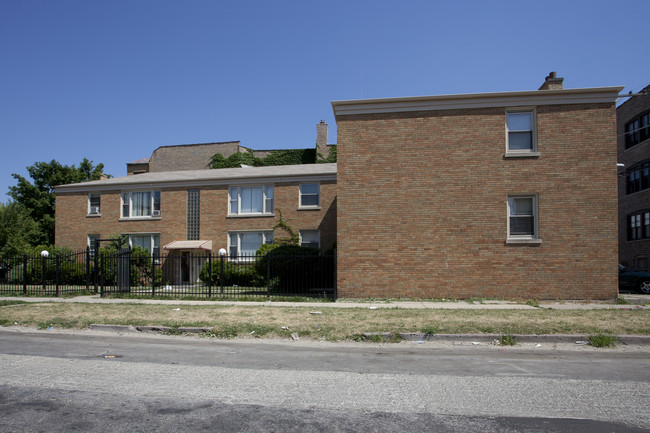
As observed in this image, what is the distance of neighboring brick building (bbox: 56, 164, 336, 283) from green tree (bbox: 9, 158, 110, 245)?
1131cm

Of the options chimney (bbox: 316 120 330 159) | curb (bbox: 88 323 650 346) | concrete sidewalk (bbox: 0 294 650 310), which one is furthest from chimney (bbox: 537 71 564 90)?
chimney (bbox: 316 120 330 159)

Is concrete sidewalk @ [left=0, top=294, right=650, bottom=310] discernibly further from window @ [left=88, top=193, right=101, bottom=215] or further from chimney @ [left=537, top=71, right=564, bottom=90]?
window @ [left=88, top=193, right=101, bottom=215]

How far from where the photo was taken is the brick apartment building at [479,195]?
597 inches

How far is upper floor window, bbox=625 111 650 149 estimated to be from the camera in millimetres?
30641

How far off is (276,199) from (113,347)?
662 inches

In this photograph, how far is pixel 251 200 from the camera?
2608 centimetres

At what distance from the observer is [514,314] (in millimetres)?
11836

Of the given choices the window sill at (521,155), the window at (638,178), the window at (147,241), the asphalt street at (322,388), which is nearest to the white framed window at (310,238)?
the window at (147,241)

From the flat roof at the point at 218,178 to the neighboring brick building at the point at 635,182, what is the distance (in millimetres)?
20709

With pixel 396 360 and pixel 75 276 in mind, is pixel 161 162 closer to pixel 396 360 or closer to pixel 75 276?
pixel 75 276

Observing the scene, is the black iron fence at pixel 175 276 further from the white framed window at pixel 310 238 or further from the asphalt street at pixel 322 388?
the asphalt street at pixel 322 388

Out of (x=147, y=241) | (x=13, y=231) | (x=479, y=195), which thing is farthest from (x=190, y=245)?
(x=479, y=195)

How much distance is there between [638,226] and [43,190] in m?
46.2

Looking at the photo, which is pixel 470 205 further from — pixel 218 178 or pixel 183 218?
pixel 183 218
